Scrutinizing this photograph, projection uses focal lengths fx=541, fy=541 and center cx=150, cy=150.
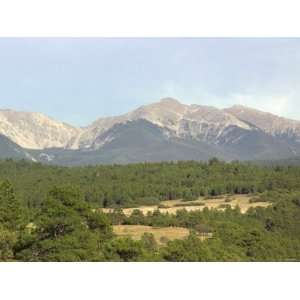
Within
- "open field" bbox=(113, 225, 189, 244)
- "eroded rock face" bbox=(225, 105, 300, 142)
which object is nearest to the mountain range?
"eroded rock face" bbox=(225, 105, 300, 142)

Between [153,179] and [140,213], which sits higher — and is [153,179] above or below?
above

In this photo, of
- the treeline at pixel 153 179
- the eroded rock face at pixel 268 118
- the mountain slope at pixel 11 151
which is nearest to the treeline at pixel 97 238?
the eroded rock face at pixel 268 118

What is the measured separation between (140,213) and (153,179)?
5.16 m

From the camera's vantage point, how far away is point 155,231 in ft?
32.3

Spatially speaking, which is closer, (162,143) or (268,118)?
(268,118)

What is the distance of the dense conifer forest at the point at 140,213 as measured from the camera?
7191 mm

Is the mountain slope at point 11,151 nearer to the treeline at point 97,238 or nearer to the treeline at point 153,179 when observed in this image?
the treeline at point 153,179

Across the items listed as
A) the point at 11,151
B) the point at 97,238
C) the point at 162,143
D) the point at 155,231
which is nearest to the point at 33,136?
the point at 11,151

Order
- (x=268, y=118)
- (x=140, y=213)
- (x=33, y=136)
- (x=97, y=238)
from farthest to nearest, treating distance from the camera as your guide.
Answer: (x=33, y=136)
(x=268, y=118)
(x=140, y=213)
(x=97, y=238)

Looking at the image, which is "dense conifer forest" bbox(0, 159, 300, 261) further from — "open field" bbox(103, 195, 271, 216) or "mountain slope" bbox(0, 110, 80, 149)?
"mountain slope" bbox(0, 110, 80, 149)

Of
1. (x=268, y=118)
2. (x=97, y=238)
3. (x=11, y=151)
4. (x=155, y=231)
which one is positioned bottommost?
(x=155, y=231)

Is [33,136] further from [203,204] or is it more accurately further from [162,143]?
[203,204]

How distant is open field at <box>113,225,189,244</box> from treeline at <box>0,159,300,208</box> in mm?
2541
